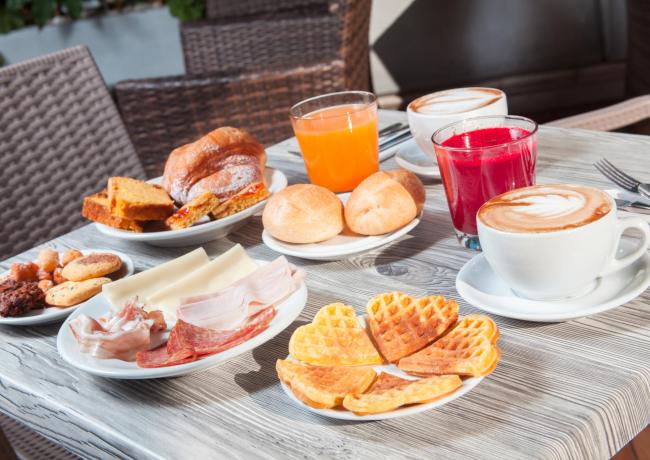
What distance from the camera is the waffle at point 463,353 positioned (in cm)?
68

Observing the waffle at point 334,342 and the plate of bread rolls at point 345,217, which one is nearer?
the waffle at point 334,342

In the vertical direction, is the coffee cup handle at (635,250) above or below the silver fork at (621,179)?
above

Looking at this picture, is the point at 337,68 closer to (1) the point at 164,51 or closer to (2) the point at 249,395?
(2) the point at 249,395

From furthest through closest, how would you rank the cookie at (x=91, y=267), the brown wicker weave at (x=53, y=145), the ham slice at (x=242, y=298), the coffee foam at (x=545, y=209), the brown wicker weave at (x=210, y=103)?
the brown wicker weave at (x=210, y=103) → the brown wicker weave at (x=53, y=145) → the cookie at (x=91, y=267) → the ham slice at (x=242, y=298) → the coffee foam at (x=545, y=209)

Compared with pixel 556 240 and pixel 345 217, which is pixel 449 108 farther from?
pixel 556 240

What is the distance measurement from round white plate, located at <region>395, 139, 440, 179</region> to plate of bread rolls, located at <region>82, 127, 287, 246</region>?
21 cm

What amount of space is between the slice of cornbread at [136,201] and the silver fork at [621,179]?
0.66 m

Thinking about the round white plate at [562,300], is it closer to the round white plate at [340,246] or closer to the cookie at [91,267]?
the round white plate at [340,246]

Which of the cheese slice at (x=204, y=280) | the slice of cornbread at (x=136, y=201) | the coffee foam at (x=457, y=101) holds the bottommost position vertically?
the cheese slice at (x=204, y=280)

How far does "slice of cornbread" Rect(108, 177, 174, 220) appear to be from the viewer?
1175 mm

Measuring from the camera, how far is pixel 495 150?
0.95m

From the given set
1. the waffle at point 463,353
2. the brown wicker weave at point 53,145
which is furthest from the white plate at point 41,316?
the brown wicker weave at point 53,145

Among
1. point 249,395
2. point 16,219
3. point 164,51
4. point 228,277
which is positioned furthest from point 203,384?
point 164,51

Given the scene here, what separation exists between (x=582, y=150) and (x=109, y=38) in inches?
167
